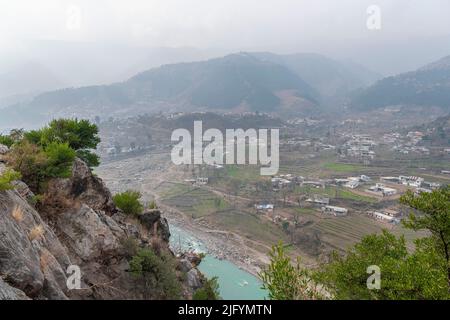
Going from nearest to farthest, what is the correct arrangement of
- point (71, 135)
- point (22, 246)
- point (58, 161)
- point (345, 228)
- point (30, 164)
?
point (22, 246) → point (30, 164) → point (58, 161) → point (71, 135) → point (345, 228)

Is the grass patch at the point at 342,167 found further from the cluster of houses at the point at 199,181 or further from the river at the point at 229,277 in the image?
the river at the point at 229,277

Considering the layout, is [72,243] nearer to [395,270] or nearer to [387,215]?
[395,270]

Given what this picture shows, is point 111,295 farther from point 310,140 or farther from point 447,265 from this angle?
point 310,140

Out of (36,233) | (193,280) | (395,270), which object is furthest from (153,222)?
(395,270)

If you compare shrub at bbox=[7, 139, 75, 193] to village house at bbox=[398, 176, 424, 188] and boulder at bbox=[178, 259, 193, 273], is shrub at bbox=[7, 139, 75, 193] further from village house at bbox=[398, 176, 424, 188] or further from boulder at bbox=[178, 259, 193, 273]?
village house at bbox=[398, 176, 424, 188]

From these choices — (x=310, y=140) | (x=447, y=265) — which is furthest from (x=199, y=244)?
(x=310, y=140)

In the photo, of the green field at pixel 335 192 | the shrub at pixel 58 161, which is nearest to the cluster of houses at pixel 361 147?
the green field at pixel 335 192
